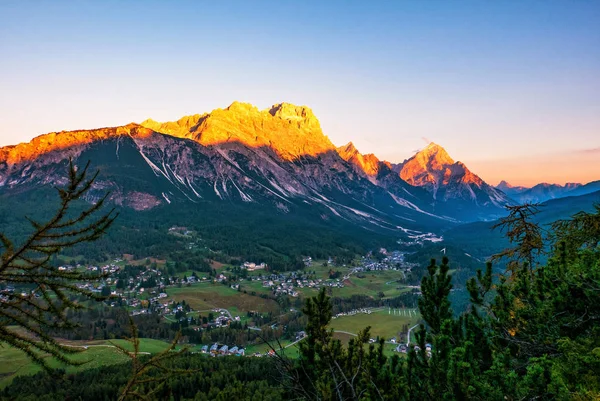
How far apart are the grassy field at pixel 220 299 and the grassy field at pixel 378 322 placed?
85.9 feet

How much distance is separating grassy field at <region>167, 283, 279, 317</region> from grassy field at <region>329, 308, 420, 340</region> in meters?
26.2

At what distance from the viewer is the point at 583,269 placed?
10.7 metres

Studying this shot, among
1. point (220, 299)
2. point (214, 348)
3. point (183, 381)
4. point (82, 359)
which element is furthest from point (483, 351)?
point (220, 299)

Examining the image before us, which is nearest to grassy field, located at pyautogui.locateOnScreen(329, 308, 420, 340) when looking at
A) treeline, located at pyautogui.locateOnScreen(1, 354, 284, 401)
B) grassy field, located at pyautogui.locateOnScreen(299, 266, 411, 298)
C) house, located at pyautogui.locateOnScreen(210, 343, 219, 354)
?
grassy field, located at pyautogui.locateOnScreen(299, 266, 411, 298)

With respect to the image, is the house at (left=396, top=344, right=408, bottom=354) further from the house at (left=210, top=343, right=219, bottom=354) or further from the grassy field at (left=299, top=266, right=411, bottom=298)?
the grassy field at (left=299, top=266, right=411, bottom=298)

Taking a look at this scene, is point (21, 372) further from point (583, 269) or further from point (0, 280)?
point (583, 269)

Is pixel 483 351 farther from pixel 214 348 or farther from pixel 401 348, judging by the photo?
pixel 214 348

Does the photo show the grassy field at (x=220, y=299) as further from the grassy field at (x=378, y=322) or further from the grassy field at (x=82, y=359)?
the grassy field at (x=82, y=359)

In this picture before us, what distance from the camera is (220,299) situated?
417ft

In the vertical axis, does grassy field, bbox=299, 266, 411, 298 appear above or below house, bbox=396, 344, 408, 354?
below

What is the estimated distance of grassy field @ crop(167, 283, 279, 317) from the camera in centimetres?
12156

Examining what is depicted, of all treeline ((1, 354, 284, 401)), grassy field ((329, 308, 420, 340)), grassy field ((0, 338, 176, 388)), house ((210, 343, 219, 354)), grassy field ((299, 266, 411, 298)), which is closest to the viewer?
treeline ((1, 354, 284, 401))

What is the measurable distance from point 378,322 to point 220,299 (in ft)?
194

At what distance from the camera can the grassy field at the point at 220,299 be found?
122 m
